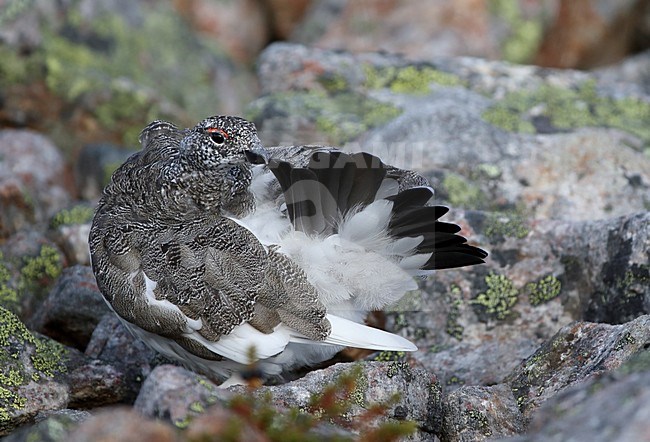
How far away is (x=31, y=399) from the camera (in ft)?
16.6

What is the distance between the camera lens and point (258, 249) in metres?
5.57

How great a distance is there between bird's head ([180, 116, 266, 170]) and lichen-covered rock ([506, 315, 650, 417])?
7.24ft

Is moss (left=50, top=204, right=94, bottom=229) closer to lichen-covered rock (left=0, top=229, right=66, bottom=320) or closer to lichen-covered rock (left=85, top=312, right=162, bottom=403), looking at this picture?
lichen-covered rock (left=0, top=229, right=66, bottom=320)

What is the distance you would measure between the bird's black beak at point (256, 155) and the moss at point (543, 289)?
2370mm

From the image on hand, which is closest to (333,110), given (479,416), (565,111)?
(565,111)

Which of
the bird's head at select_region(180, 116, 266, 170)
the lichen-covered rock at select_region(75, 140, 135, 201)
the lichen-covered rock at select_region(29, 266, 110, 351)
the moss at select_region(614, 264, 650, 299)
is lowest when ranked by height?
the moss at select_region(614, 264, 650, 299)

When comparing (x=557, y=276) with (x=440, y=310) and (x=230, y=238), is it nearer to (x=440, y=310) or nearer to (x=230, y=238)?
(x=440, y=310)

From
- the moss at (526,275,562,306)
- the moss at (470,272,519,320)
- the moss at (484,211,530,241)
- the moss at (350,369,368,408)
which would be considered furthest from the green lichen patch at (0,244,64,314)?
the moss at (526,275,562,306)

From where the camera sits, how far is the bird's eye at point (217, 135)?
5719 millimetres

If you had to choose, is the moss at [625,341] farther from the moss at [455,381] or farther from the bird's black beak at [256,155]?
the bird's black beak at [256,155]

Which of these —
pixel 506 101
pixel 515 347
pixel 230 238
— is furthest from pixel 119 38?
pixel 515 347

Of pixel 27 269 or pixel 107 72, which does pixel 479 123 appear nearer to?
pixel 27 269

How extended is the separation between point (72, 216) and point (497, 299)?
394 cm

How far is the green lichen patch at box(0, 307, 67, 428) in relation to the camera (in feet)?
16.3
